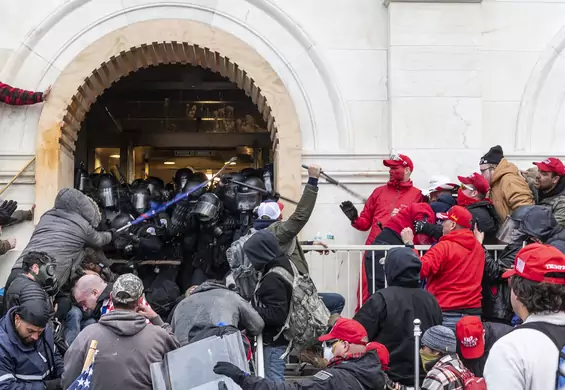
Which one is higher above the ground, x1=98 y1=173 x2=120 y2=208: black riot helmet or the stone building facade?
the stone building facade

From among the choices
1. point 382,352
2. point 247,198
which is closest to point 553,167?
point 382,352

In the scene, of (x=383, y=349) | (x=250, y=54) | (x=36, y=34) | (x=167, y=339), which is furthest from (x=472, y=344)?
(x=36, y=34)

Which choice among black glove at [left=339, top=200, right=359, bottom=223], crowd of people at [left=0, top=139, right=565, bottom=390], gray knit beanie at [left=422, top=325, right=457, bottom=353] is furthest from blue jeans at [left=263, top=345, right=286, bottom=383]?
black glove at [left=339, top=200, right=359, bottom=223]

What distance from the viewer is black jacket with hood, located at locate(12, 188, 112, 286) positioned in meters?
7.19

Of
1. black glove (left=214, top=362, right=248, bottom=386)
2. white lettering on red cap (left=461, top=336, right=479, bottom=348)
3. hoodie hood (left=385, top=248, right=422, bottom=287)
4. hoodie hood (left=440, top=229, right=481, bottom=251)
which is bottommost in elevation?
white lettering on red cap (left=461, top=336, right=479, bottom=348)

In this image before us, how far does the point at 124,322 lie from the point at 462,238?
3.12m

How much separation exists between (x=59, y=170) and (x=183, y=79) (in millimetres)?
3895

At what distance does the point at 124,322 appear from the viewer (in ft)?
14.2

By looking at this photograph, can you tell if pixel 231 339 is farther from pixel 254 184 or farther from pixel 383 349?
pixel 254 184

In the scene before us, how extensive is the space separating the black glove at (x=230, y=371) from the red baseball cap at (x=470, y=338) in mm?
1697

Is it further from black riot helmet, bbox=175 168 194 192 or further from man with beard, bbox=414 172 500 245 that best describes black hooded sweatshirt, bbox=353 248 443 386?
black riot helmet, bbox=175 168 194 192

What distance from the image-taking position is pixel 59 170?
28.2 ft

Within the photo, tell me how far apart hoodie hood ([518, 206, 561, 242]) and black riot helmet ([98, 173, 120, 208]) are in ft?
17.3

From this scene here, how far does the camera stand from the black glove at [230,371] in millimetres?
3920
